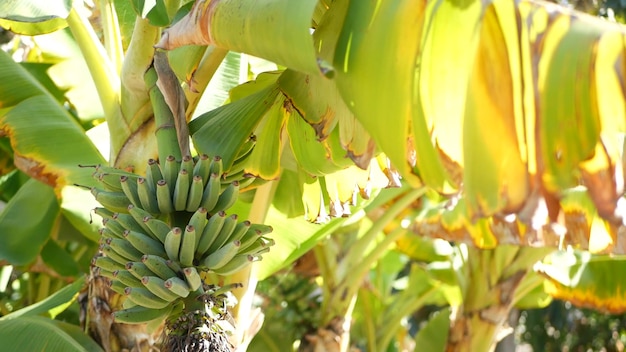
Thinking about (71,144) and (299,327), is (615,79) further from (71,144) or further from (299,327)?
(299,327)

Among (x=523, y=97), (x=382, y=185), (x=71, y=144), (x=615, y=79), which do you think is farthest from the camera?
(x=71, y=144)

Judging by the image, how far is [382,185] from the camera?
1.80m

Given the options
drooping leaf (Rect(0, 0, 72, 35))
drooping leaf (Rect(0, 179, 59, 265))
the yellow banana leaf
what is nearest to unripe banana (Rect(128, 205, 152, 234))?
drooping leaf (Rect(0, 0, 72, 35))

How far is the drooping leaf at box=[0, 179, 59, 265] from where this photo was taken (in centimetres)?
204

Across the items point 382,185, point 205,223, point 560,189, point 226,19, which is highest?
point 226,19

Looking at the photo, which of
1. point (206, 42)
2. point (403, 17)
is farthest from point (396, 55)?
point (206, 42)

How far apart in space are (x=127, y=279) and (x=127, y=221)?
0.10 meters

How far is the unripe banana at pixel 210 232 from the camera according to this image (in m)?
1.22

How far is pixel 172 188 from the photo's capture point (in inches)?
50.6

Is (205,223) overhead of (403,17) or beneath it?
beneath

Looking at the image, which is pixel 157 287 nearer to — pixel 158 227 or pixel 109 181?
pixel 158 227

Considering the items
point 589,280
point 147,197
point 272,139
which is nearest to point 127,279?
point 147,197

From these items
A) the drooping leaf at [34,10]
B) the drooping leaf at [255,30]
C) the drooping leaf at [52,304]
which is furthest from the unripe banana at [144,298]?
the drooping leaf at [52,304]

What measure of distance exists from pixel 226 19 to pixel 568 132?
0.61 m
